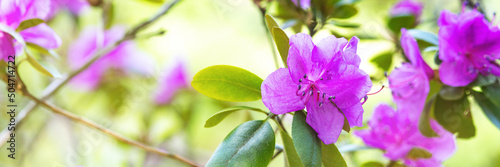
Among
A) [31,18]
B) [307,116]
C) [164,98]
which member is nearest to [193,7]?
[164,98]

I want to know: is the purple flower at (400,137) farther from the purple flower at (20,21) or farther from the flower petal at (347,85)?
the purple flower at (20,21)

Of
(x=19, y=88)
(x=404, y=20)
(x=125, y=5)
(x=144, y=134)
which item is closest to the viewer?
(x=19, y=88)

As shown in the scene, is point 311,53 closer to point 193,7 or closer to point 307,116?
point 307,116

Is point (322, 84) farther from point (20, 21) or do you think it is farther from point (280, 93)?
point (20, 21)

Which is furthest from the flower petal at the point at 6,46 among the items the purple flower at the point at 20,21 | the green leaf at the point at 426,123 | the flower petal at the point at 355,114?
the green leaf at the point at 426,123

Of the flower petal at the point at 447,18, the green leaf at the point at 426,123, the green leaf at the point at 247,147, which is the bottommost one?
the green leaf at the point at 426,123

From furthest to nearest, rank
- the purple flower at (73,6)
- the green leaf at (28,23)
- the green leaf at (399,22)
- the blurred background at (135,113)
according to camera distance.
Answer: the purple flower at (73,6) → the blurred background at (135,113) → the green leaf at (399,22) → the green leaf at (28,23)

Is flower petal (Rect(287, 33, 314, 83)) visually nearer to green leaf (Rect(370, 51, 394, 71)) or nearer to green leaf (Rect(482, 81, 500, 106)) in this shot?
green leaf (Rect(482, 81, 500, 106))
